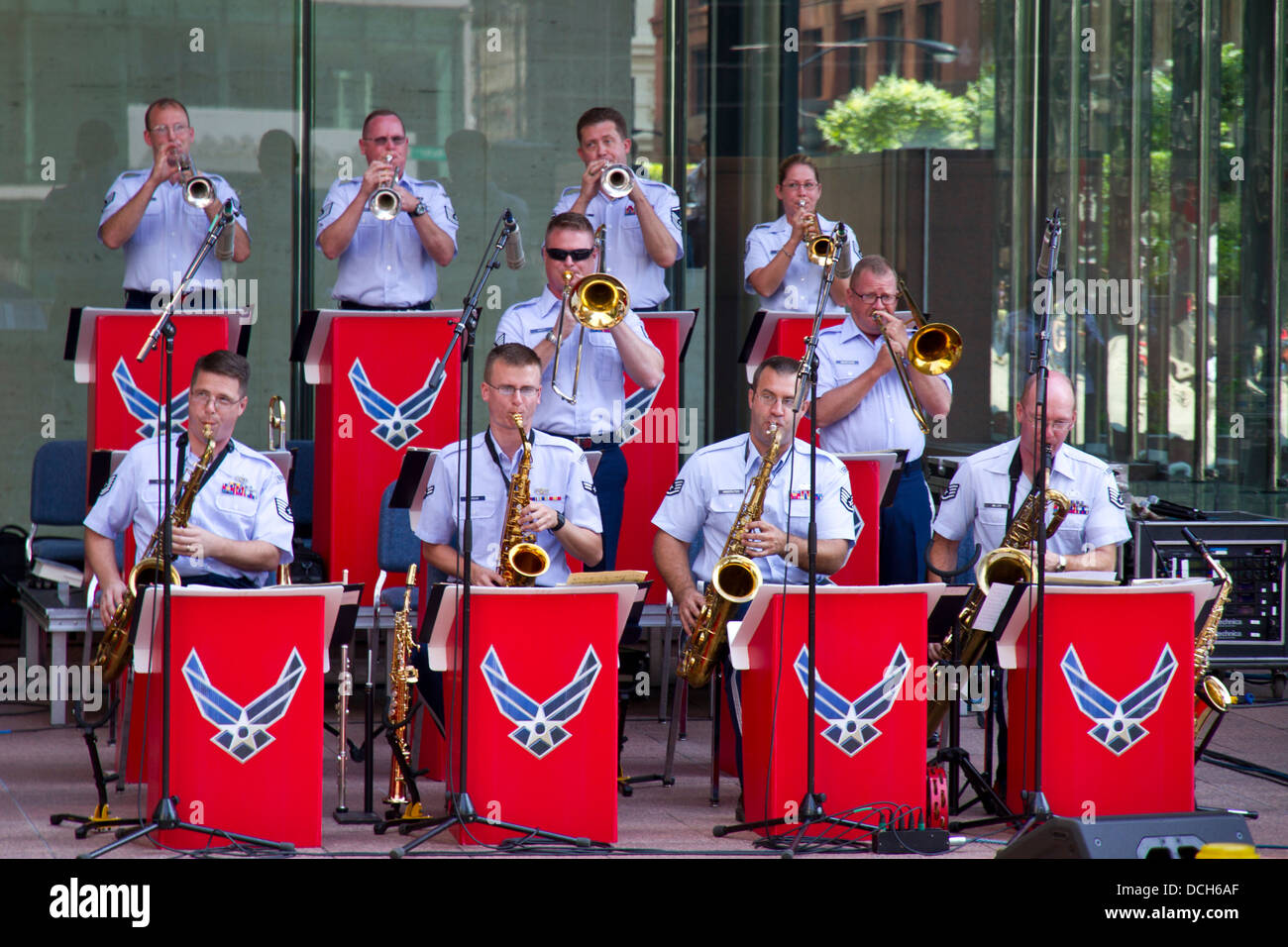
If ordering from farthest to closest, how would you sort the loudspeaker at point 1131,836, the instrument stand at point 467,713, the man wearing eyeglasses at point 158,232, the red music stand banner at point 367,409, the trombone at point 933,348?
the man wearing eyeglasses at point 158,232, the red music stand banner at point 367,409, the trombone at point 933,348, the instrument stand at point 467,713, the loudspeaker at point 1131,836

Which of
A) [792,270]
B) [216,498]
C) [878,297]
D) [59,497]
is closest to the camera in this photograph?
[216,498]

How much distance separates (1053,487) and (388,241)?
11.0 feet

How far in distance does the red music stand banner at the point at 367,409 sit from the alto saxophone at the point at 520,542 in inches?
44.9

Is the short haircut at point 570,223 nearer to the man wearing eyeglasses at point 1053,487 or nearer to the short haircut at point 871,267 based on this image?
the short haircut at point 871,267

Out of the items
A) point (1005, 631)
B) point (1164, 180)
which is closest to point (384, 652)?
point (1005, 631)

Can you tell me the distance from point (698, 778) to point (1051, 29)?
20.1ft

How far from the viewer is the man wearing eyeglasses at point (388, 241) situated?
7633 millimetres

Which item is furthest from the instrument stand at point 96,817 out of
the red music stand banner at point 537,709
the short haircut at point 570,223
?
the short haircut at point 570,223

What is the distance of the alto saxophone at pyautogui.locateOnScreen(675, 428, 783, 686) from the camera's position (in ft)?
18.5

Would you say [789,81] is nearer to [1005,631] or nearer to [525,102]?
[525,102]

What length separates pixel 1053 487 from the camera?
21.0 feet

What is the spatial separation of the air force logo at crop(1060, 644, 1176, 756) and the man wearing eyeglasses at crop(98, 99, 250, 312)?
165 inches

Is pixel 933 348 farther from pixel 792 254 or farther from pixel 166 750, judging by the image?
pixel 166 750

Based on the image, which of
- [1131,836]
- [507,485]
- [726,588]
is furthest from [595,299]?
[1131,836]
